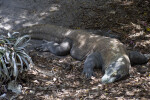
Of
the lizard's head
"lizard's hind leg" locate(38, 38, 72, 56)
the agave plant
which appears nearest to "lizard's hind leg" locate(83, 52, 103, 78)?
the lizard's head

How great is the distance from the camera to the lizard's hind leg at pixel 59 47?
19.9 ft

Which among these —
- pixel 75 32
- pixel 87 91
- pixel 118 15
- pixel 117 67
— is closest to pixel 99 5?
pixel 118 15

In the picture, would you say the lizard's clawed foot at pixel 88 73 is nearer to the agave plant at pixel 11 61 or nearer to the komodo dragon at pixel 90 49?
the komodo dragon at pixel 90 49

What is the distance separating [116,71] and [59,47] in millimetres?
1931

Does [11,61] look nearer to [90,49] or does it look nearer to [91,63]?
[91,63]

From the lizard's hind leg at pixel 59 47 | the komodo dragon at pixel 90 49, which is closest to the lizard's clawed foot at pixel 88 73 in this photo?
the komodo dragon at pixel 90 49

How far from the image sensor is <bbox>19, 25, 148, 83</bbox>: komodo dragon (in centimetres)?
487

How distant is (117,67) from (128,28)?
260 centimetres

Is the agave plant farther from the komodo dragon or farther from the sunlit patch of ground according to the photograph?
the komodo dragon

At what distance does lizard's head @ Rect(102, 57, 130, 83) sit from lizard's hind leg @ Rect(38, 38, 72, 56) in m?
1.53

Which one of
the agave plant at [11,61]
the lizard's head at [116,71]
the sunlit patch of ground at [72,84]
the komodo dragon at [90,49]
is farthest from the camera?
the komodo dragon at [90,49]

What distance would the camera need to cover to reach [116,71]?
471 centimetres

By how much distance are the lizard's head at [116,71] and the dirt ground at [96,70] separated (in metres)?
0.13

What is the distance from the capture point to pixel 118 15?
7746mm
